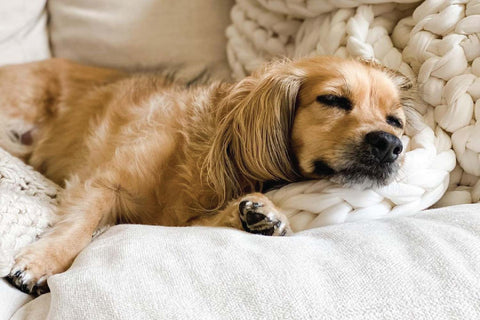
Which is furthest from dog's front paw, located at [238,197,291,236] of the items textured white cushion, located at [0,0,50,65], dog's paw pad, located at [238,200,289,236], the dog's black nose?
textured white cushion, located at [0,0,50,65]

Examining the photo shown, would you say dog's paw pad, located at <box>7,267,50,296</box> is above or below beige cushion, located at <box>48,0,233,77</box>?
below

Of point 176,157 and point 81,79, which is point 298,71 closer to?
point 176,157

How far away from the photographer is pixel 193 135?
1.47m

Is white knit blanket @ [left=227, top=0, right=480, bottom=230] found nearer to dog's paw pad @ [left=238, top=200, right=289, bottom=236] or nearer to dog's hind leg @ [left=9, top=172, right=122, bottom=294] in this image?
dog's paw pad @ [left=238, top=200, right=289, bottom=236]

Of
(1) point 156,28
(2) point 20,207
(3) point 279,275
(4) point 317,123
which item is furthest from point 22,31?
(3) point 279,275

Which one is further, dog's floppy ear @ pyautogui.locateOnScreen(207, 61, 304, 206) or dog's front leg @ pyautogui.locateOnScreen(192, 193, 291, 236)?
dog's floppy ear @ pyautogui.locateOnScreen(207, 61, 304, 206)

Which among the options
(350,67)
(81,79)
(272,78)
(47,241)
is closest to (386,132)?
(350,67)

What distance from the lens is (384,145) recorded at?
1.16 metres

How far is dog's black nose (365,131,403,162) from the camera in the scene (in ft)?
3.80

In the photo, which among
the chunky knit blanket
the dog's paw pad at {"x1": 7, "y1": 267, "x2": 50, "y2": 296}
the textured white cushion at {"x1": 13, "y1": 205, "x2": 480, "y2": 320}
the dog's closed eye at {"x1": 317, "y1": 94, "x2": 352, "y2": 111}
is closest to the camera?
the textured white cushion at {"x1": 13, "y1": 205, "x2": 480, "y2": 320}

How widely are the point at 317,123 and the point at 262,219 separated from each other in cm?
31

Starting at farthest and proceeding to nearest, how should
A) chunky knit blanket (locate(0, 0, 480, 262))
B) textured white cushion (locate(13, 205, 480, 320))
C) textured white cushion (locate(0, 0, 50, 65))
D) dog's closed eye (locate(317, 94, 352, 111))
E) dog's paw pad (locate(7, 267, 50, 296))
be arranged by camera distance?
textured white cushion (locate(0, 0, 50, 65)), dog's closed eye (locate(317, 94, 352, 111)), chunky knit blanket (locate(0, 0, 480, 262)), dog's paw pad (locate(7, 267, 50, 296)), textured white cushion (locate(13, 205, 480, 320))

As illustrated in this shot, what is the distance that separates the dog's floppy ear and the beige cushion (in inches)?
26.6

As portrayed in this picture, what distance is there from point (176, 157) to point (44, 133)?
0.81 metres
